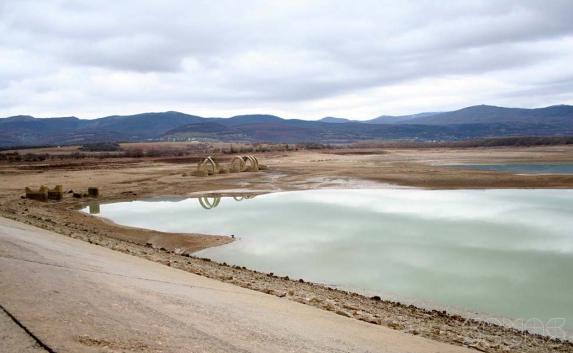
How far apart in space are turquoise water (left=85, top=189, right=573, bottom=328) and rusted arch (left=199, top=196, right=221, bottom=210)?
2.0 inches

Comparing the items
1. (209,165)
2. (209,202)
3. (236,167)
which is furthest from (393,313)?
(236,167)

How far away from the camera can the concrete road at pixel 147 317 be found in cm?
345

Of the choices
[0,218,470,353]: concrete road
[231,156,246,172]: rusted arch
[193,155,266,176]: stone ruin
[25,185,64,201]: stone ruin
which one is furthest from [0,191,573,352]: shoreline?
[231,156,246,172]: rusted arch

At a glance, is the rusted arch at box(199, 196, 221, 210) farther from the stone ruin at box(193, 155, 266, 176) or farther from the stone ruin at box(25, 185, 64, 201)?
the stone ruin at box(193, 155, 266, 176)

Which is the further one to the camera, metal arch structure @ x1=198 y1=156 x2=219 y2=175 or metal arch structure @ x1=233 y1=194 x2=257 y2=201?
metal arch structure @ x1=198 y1=156 x2=219 y2=175

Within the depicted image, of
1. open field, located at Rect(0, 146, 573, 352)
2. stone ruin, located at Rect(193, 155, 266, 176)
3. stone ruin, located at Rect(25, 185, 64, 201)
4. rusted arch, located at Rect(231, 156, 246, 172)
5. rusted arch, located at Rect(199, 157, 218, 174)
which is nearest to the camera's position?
open field, located at Rect(0, 146, 573, 352)

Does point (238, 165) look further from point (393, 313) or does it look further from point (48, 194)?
point (393, 313)

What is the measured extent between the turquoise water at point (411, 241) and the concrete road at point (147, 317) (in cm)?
338

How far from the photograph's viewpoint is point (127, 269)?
724cm

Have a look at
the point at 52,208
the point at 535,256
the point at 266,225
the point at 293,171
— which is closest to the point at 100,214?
the point at 52,208

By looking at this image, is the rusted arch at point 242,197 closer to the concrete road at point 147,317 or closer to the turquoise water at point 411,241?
the turquoise water at point 411,241

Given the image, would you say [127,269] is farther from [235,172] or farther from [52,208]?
[235,172]

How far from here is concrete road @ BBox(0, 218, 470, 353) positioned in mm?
3449

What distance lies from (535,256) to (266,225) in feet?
27.4
